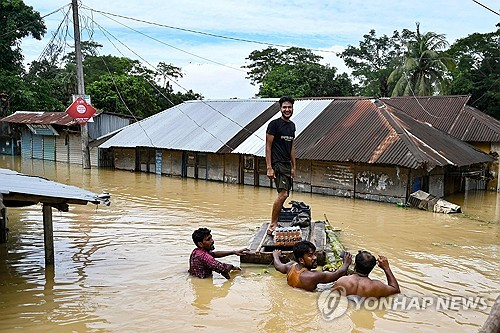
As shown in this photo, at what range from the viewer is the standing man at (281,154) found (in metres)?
7.43

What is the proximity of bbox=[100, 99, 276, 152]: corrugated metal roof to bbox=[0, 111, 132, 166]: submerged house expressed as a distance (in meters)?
3.25

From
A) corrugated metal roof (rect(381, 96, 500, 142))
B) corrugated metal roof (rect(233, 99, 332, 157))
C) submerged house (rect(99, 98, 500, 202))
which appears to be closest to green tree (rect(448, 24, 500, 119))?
corrugated metal roof (rect(381, 96, 500, 142))

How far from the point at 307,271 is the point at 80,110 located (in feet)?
57.2

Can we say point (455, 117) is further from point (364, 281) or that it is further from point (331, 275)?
point (364, 281)

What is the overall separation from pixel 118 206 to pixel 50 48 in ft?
39.5

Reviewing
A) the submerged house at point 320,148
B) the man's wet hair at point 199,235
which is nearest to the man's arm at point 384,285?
the man's wet hair at point 199,235

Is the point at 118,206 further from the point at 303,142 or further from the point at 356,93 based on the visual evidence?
the point at 356,93

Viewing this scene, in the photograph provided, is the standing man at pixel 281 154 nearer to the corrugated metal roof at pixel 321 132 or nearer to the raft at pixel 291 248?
the raft at pixel 291 248

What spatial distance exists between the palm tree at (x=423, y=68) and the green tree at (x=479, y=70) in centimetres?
103

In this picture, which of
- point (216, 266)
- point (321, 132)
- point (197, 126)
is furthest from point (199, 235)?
point (197, 126)

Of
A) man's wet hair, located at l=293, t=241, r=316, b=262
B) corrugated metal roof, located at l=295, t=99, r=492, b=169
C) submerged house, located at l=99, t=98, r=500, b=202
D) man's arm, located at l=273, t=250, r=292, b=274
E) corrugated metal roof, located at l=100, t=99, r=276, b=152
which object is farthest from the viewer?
corrugated metal roof, located at l=100, t=99, r=276, b=152
